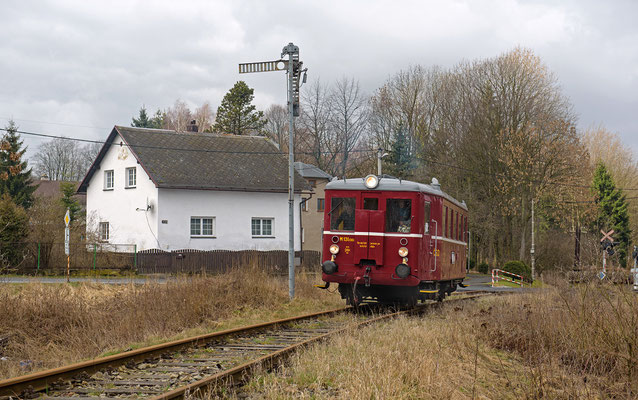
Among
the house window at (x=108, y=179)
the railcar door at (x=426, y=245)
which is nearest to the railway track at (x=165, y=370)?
the railcar door at (x=426, y=245)

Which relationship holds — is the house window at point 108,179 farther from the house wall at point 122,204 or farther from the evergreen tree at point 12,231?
the evergreen tree at point 12,231

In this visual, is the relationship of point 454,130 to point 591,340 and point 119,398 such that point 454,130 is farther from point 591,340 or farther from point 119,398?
point 119,398

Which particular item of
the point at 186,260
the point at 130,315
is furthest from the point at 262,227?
the point at 130,315

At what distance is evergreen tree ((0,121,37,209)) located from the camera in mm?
45594

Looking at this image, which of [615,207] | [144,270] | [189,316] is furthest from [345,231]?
[615,207]

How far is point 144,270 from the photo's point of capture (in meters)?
31.0

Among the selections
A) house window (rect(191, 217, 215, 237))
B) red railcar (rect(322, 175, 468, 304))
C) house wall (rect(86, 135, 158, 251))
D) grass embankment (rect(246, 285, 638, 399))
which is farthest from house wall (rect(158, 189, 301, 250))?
grass embankment (rect(246, 285, 638, 399))

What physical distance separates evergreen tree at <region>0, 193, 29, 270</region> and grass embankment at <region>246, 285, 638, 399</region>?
70.5 feet

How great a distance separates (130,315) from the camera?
40.7 ft

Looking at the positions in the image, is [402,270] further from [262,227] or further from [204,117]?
[204,117]

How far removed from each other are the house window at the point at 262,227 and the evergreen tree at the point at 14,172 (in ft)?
A: 60.8

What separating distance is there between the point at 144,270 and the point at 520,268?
20042 mm

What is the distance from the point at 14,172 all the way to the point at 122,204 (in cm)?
1405

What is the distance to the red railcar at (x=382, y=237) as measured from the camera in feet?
45.3
